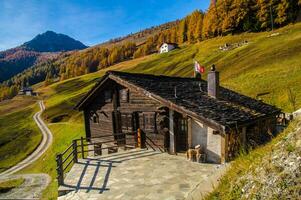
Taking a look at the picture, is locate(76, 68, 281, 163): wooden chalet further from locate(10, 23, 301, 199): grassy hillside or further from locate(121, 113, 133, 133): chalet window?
locate(10, 23, 301, 199): grassy hillside

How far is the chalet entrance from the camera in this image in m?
19.1

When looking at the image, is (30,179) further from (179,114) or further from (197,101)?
(197,101)

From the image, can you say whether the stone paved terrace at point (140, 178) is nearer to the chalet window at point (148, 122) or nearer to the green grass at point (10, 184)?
the chalet window at point (148, 122)

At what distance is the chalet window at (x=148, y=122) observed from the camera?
20859 millimetres

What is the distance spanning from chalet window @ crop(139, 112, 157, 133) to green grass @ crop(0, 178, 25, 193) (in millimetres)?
18445

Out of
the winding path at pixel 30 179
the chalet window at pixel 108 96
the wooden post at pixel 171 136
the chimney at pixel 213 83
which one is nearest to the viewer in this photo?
the wooden post at pixel 171 136

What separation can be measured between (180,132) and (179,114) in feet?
3.99

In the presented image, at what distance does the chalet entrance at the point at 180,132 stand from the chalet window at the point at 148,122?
1931 mm

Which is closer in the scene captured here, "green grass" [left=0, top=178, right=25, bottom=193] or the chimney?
the chimney

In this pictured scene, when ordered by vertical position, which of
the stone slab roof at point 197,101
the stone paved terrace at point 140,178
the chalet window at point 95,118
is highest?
the stone slab roof at point 197,101

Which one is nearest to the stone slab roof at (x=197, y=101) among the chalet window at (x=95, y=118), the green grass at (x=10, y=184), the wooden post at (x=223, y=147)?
the wooden post at (x=223, y=147)

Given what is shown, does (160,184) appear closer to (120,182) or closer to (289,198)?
(120,182)


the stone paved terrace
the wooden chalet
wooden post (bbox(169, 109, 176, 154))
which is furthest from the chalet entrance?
the stone paved terrace

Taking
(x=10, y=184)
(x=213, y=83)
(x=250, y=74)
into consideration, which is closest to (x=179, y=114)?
(x=213, y=83)
